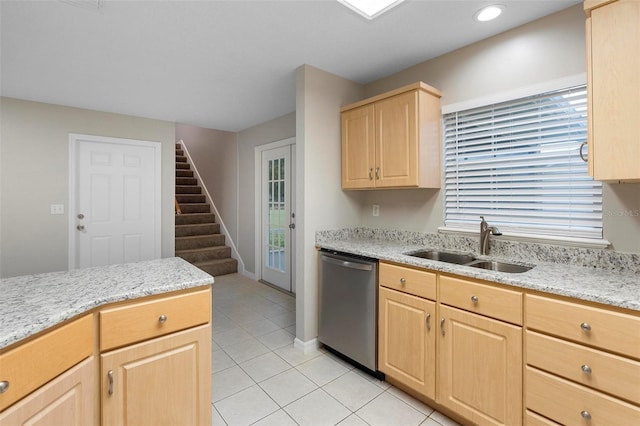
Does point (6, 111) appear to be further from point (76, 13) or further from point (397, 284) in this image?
point (397, 284)

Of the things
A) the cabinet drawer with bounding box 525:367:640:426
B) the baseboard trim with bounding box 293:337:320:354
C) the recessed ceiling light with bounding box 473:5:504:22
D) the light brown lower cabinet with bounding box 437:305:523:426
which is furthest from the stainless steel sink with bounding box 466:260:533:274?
the recessed ceiling light with bounding box 473:5:504:22

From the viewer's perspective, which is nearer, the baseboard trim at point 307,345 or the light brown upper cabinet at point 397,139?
the light brown upper cabinet at point 397,139

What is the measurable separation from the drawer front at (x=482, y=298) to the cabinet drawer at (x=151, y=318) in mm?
1334

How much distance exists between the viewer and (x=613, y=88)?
1.46 metres

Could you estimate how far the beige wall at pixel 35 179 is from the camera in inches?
133

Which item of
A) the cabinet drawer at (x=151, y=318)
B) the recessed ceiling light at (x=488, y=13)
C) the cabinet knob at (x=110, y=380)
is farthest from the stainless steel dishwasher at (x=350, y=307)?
the recessed ceiling light at (x=488, y=13)

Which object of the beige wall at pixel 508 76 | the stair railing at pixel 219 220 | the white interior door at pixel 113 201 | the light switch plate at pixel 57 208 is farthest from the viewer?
the stair railing at pixel 219 220

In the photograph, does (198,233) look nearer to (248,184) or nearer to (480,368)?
(248,184)

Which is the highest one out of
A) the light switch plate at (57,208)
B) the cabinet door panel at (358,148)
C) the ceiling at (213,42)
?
the ceiling at (213,42)

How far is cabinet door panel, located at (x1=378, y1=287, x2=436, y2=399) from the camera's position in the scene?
1873mm

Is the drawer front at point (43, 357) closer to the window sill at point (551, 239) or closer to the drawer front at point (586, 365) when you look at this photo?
the drawer front at point (586, 365)

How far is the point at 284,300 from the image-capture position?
399 centimetres

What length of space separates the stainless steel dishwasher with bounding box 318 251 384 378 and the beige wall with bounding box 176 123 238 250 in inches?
131

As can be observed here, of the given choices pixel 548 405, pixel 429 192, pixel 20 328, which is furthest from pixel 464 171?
pixel 20 328
